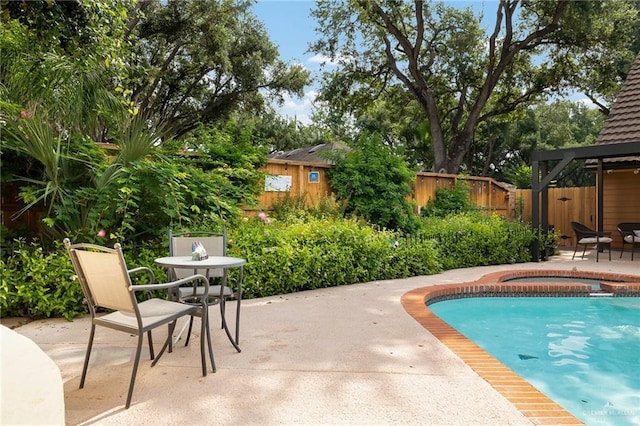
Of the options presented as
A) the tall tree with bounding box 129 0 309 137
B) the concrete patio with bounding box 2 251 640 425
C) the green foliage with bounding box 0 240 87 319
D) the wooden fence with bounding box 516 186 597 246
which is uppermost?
the tall tree with bounding box 129 0 309 137

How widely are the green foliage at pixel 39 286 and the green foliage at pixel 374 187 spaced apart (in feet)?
16.6

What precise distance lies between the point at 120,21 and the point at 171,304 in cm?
332

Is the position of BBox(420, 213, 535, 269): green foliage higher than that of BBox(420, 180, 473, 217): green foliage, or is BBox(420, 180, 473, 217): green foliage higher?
BBox(420, 180, 473, 217): green foliage

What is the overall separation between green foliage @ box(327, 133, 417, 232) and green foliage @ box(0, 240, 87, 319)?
16.6 feet

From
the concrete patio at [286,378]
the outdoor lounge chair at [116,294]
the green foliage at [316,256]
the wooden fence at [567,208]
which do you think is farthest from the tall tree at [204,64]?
the outdoor lounge chair at [116,294]

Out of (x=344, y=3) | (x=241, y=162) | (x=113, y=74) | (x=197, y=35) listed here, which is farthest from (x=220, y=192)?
(x=344, y=3)

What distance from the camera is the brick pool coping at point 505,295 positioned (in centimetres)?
262

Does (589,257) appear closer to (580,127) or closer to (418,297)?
(418,297)

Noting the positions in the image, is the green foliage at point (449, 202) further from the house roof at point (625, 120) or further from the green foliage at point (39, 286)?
the green foliage at point (39, 286)

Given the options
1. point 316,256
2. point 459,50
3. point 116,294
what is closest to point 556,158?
point 316,256

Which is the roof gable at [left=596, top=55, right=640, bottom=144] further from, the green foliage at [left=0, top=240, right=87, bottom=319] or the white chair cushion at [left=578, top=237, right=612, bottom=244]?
the green foliage at [left=0, top=240, right=87, bottom=319]

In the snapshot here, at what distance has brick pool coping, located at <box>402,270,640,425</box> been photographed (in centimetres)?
262

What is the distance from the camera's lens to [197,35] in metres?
14.2

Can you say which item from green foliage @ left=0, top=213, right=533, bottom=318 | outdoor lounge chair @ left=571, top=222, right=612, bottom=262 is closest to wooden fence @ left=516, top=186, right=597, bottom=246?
outdoor lounge chair @ left=571, top=222, right=612, bottom=262
